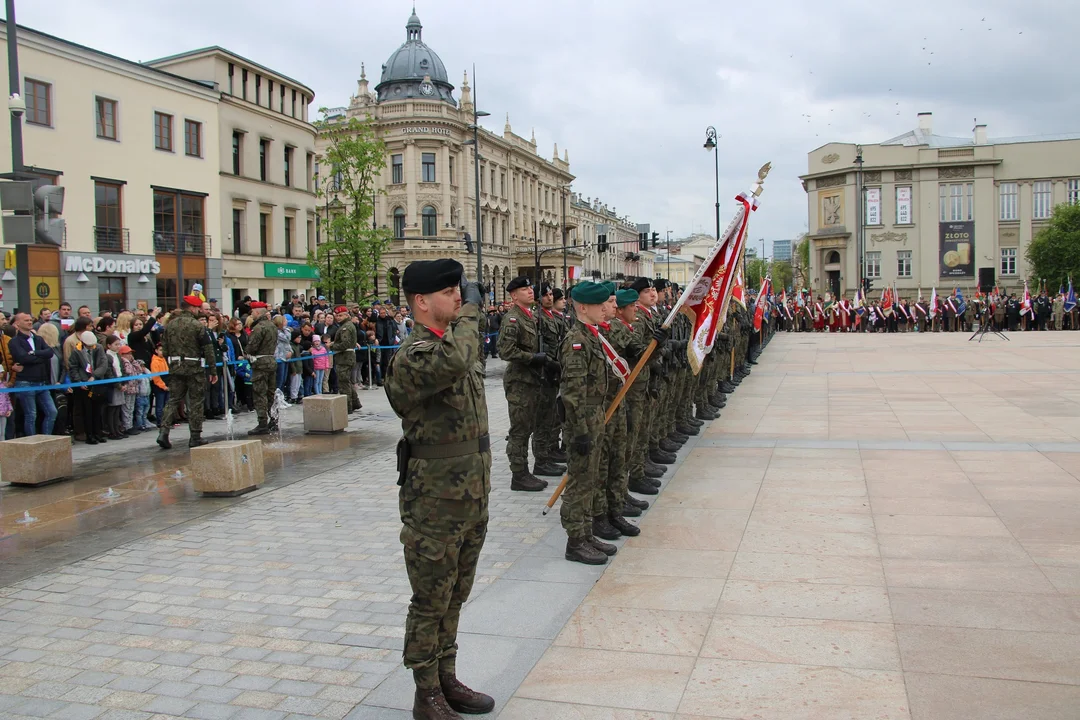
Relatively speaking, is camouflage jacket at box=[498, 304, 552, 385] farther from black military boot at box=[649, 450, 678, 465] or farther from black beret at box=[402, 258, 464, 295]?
black beret at box=[402, 258, 464, 295]

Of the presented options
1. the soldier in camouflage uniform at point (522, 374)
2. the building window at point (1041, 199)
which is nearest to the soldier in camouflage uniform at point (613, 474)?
the soldier in camouflage uniform at point (522, 374)

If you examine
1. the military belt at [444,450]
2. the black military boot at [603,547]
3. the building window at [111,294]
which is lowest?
the black military boot at [603,547]

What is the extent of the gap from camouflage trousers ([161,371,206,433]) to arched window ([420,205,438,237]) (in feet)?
210

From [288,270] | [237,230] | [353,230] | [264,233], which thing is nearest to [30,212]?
[353,230]

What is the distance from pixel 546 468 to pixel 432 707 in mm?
5849

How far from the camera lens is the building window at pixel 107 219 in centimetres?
3055

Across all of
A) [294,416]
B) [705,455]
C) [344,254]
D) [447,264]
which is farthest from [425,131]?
[447,264]

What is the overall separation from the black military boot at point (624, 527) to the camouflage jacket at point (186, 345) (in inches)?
273

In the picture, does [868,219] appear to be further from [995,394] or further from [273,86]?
[995,394]

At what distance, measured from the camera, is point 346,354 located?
14867 millimetres

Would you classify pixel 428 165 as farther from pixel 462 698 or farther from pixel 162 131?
pixel 462 698

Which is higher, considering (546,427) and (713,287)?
(713,287)

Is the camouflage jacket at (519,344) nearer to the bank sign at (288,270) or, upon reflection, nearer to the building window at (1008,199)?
the bank sign at (288,270)

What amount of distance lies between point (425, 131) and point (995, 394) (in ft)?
210
